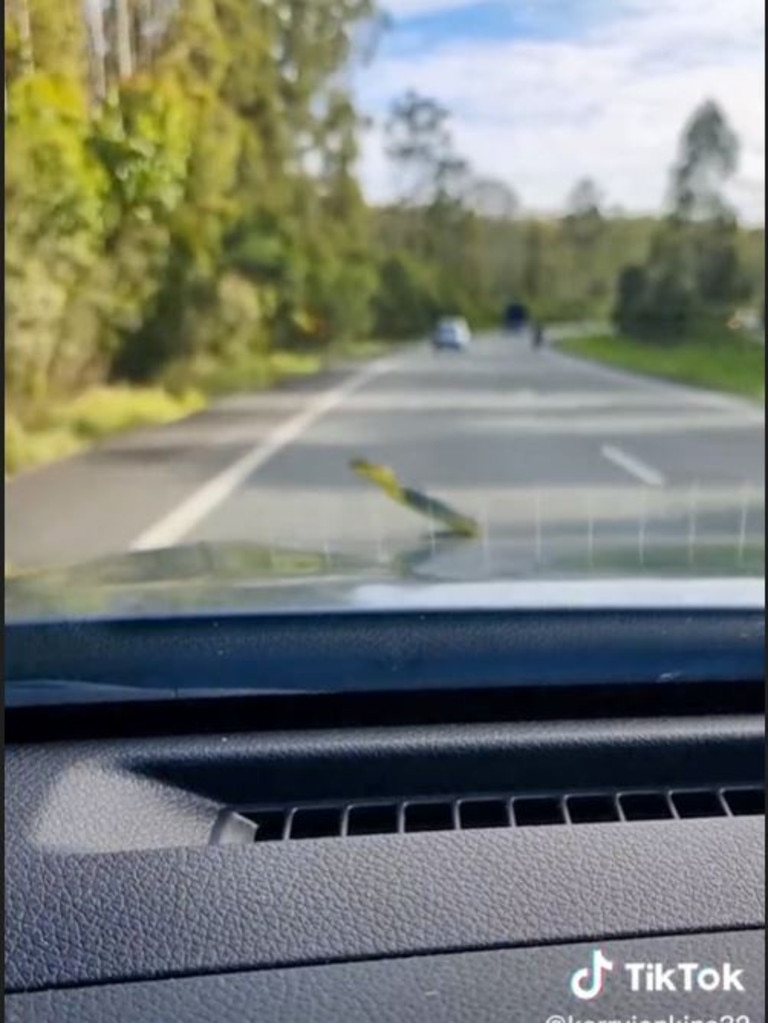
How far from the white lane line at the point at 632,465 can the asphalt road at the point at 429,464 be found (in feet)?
0.08

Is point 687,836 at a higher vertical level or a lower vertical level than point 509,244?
lower

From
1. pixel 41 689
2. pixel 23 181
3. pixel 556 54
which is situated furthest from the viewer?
pixel 23 181

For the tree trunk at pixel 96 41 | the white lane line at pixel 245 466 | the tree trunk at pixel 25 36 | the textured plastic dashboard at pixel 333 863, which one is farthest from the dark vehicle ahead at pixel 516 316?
the textured plastic dashboard at pixel 333 863

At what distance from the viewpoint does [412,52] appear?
595cm

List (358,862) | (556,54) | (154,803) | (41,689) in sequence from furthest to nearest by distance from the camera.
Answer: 1. (556,54)
2. (41,689)
3. (154,803)
4. (358,862)

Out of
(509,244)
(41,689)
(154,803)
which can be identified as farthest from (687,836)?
(509,244)

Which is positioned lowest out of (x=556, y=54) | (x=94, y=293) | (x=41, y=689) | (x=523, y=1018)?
(x=523, y=1018)

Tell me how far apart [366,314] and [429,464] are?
137 cm

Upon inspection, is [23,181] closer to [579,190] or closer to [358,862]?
[579,190]

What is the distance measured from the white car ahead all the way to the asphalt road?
0.60 feet

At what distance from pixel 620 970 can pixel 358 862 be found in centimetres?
48

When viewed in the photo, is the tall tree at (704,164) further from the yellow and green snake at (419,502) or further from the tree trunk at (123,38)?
the tree trunk at (123,38)

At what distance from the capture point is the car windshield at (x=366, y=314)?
4820mm

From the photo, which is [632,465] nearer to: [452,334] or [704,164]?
[452,334]
